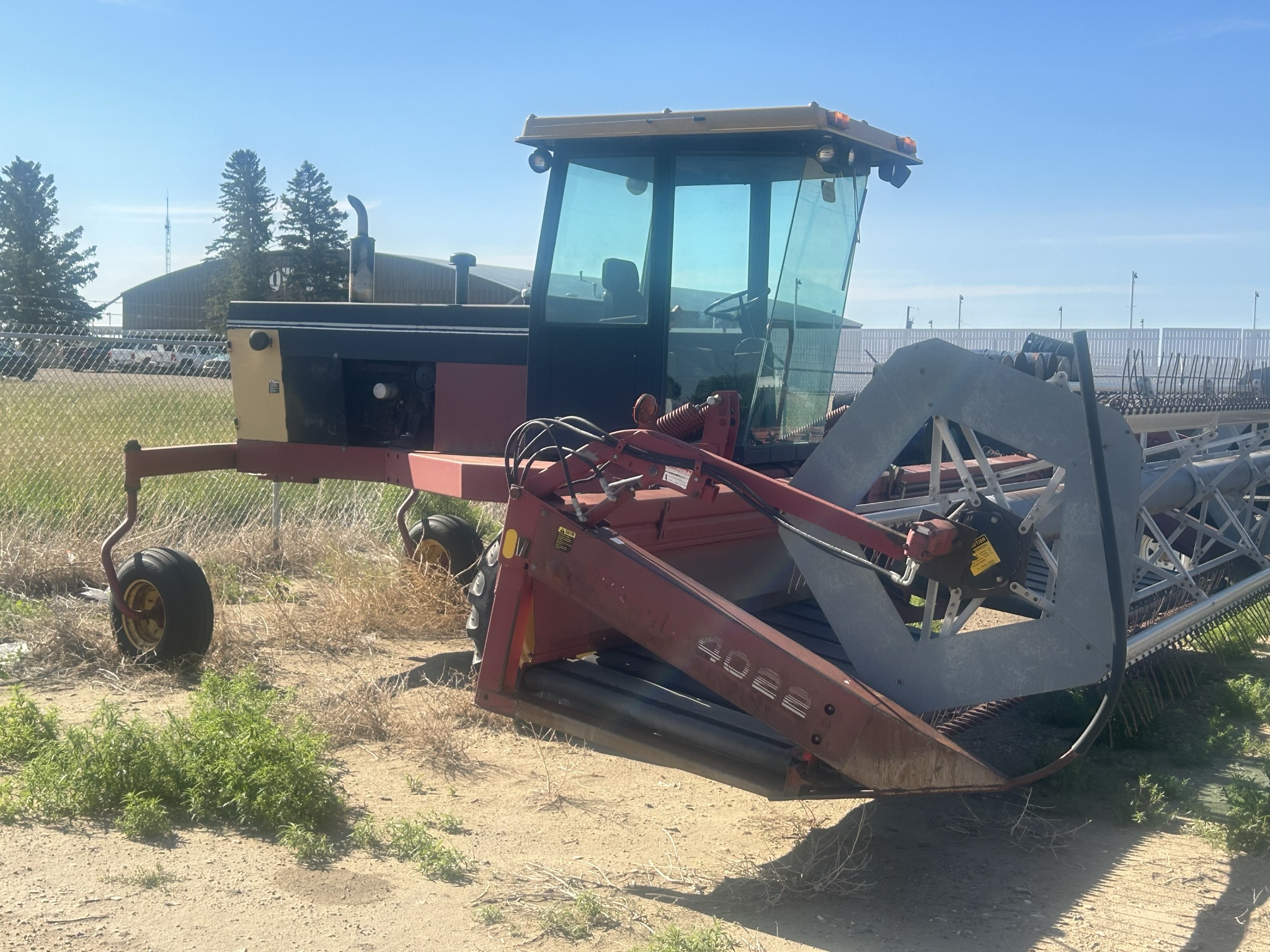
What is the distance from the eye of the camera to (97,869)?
3564 mm

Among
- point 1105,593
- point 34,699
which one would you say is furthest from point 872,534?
point 34,699

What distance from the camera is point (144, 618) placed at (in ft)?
20.1

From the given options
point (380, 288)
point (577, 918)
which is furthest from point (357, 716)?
point (380, 288)

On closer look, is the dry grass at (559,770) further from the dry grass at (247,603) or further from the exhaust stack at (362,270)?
the exhaust stack at (362,270)

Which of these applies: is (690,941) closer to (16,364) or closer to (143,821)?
(143,821)

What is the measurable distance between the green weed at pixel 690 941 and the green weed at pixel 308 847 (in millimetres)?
1209

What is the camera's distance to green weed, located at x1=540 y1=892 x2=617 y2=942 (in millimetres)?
3262

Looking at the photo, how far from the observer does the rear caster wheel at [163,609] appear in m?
5.93

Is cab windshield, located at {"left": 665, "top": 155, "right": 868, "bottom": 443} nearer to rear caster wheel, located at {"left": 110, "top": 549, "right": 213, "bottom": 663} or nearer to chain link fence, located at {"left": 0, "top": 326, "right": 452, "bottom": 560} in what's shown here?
rear caster wheel, located at {"left": 110, "top": 549, "right": 213, "bottom": 663}

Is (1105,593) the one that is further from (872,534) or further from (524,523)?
(524,523)

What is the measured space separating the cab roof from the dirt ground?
2929 mm

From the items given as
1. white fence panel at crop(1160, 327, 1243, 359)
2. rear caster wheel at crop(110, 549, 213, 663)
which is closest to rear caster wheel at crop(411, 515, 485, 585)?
rear caster wheel at crop(110, 549, 213, 663)

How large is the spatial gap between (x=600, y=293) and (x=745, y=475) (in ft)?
7.21

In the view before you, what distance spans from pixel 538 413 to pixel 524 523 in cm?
194
